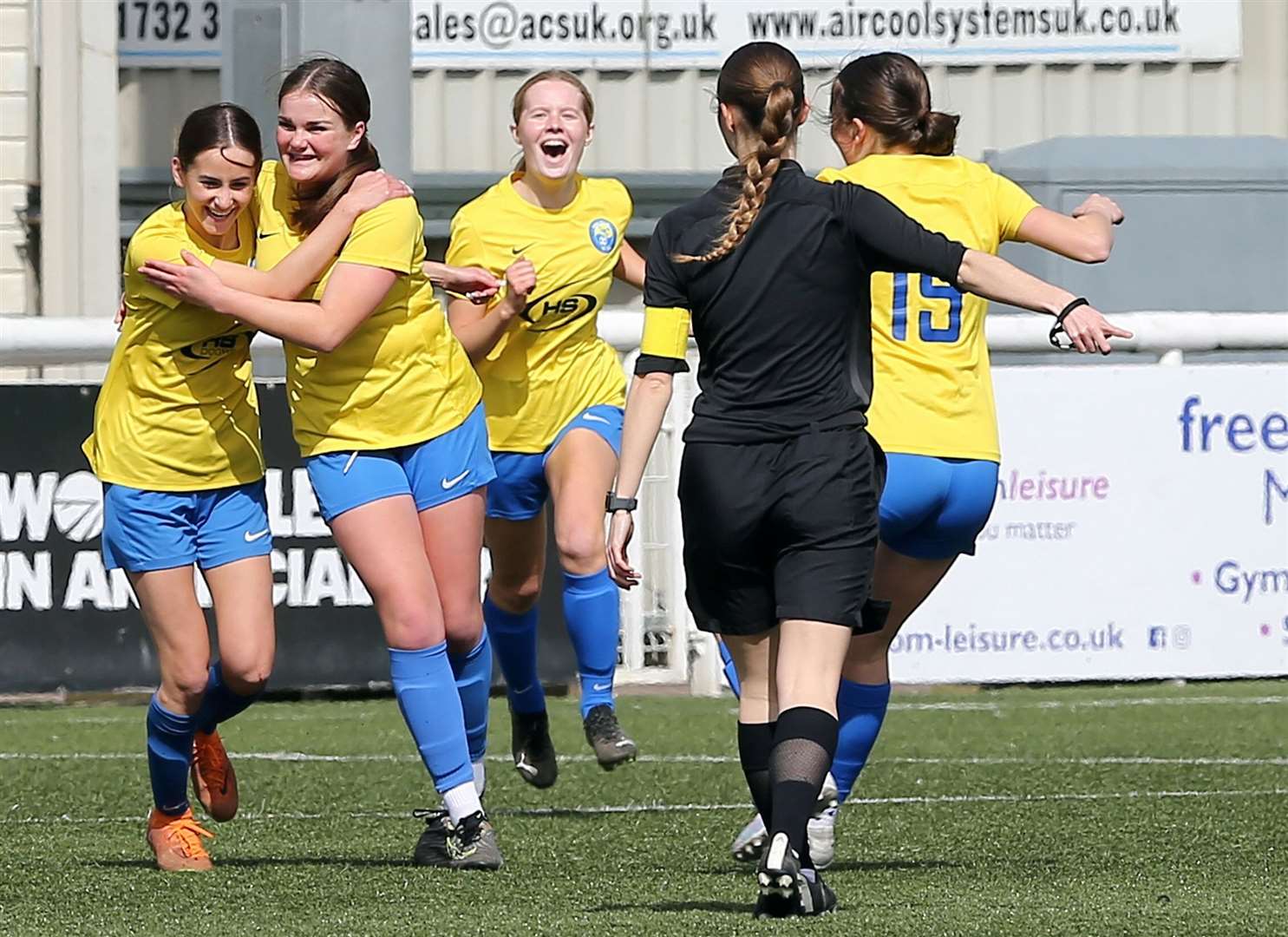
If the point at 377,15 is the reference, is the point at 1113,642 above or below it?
below

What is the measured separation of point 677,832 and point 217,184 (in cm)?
207

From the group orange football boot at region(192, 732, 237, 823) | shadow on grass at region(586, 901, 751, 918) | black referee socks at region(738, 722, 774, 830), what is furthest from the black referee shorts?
orange football boot at region(192, 732, 237, 823)

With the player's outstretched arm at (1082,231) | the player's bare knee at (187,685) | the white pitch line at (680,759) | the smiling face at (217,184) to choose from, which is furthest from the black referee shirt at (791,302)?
the white pitch line at (680,759)

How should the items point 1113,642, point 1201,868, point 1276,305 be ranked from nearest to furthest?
point 1201,868 → point 1113,642 → point 1276,305

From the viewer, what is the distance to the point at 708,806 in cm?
729

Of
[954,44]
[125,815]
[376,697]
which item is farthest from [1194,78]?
[125,815]

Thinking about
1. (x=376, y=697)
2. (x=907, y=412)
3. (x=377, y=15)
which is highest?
(x=377, y=15)

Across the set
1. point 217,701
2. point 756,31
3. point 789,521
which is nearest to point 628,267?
point 217,701

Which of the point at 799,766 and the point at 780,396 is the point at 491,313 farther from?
the point at 799,766

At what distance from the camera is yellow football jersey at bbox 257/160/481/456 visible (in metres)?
5.89

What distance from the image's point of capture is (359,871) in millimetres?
5980

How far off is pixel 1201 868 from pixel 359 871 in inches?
75.5

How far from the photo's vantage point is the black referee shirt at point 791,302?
5.13m

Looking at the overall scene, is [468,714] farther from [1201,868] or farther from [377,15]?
[377,15]
